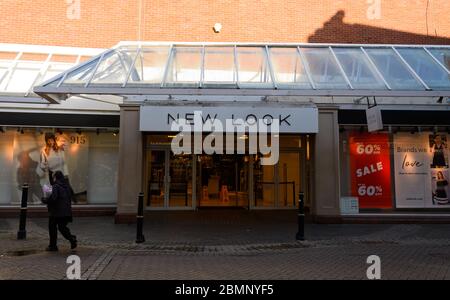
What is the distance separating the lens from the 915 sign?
47.9ft

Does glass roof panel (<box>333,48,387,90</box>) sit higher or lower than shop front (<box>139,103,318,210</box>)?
higher

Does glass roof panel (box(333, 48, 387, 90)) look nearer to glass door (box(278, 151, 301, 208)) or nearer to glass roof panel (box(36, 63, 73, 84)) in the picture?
glass door (box(278, 151, 301, 208))

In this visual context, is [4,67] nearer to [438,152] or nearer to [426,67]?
[426,67]

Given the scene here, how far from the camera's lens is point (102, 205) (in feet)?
47.3

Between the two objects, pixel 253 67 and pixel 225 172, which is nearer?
pixel 253 67

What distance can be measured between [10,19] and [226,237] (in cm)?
1165

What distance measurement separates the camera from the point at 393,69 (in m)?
11.8

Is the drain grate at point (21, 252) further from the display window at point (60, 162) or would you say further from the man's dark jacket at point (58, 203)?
the display window at point (60, 162)

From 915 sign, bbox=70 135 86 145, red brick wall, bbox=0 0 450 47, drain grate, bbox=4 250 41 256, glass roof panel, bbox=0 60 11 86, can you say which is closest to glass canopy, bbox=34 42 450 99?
red brick wall, bbox=0 0 450 47

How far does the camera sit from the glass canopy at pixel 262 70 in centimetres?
984

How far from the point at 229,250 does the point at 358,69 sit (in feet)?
20.8

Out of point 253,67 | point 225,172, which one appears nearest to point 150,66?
point 253,67

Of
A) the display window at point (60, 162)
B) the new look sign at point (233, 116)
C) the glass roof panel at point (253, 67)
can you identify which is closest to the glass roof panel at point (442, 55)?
the new look sign at point (233, 116)

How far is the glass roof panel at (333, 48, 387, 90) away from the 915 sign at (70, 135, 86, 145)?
893 cm
